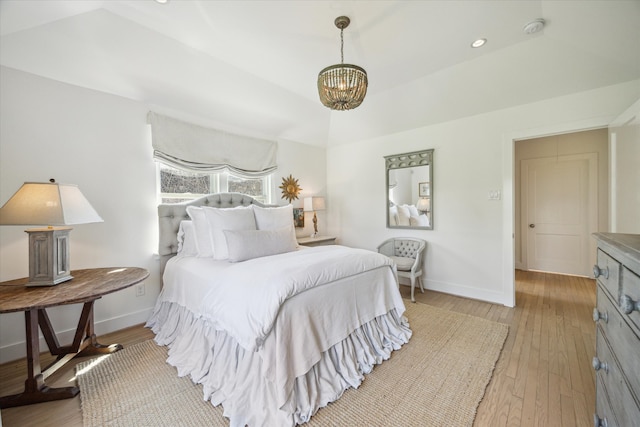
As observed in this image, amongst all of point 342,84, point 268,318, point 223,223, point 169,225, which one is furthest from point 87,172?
point 342,84

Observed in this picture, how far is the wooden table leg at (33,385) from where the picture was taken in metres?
1.61

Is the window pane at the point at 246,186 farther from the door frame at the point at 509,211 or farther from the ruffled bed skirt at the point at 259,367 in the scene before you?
→ the door frame at the point at 509,211

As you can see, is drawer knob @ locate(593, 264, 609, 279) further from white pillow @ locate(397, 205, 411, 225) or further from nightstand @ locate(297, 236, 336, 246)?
nightstand @ locate(297, 236, 336, 246)

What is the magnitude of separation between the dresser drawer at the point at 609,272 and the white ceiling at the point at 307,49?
1.99 m

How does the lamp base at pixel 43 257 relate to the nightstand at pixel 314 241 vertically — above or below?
above

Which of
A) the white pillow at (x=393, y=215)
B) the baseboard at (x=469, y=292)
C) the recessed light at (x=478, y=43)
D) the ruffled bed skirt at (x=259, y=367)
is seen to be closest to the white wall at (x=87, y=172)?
the ruffled bed skirt at (x=259, y=367)

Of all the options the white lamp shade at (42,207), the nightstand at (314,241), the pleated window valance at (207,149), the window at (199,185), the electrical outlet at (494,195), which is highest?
the pleated window valance at (207,149)

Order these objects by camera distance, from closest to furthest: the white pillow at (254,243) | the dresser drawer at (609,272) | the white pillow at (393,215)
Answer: the dresser drawer at (609,272)
the white pillow at (254,243)
the white pillow at (393,215)

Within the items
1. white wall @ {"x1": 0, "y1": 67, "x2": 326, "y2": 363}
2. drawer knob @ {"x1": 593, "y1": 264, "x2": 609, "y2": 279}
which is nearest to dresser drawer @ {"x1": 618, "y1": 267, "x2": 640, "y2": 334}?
drawer knob @ {"x1": 593, "y1": 264, "x2": 609, "y2": 279}

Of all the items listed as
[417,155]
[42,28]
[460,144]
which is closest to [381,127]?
[417,155]

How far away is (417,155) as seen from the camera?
389 centimetres

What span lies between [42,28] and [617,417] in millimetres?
3932

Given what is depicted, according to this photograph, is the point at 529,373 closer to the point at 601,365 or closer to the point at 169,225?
the point at 601,365

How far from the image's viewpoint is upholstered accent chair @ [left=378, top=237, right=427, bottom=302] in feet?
11.4
